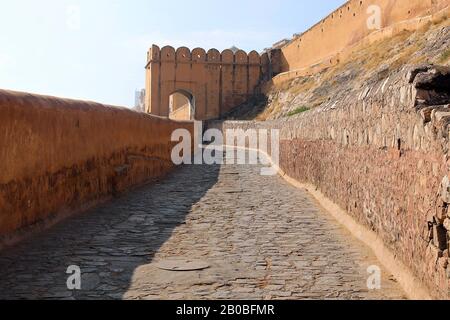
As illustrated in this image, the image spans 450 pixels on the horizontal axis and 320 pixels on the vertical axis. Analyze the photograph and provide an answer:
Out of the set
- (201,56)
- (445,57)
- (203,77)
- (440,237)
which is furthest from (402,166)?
(201,56)

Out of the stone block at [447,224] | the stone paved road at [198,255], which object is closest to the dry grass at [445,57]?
the stone paved road at [198,255]

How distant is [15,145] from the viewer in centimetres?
556

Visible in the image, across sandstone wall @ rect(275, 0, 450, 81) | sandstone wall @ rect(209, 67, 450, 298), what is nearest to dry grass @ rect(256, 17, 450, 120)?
sandstone wall @ rect(275, 0, 450, 81)

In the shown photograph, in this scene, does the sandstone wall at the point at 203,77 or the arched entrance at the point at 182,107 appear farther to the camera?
the arched entrance at the point at 182,107

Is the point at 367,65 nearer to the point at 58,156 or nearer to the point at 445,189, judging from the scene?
the point at 58,156

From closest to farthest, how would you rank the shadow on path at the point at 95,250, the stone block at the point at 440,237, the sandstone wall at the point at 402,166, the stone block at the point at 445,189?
the stone block at the point at 445,189, the stone block at the point at 440,237, the sandstone wall at the point at 402,166, the shadow on path at the point at 95,250

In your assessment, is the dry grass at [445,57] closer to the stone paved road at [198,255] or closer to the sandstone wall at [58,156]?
the stone paved road at [198,255]

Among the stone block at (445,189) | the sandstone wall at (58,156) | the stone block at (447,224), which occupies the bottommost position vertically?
the stone block at (447,224)

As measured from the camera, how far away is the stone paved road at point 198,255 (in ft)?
13.6

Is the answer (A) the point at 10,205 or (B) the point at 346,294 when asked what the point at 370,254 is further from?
(A) the point at 10,205

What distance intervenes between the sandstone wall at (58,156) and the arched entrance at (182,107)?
132 feet

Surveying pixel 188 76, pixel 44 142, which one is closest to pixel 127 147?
pixel 44 142
